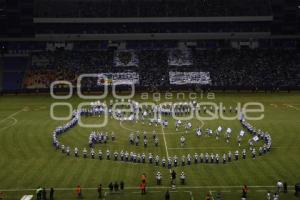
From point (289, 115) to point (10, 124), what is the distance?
33.8m

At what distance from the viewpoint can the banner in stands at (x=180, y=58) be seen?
92.1m

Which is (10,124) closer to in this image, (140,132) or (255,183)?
(140,132)

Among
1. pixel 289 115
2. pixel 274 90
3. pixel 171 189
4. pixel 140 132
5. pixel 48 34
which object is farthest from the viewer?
pixel 48 34

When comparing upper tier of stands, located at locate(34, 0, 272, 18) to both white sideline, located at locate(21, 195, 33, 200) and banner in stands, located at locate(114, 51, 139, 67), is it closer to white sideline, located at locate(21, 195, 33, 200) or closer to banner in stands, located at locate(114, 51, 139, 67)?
banner in stands, located at locate(114, 51, 139, 67)

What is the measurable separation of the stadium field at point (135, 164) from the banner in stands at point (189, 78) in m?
25.5

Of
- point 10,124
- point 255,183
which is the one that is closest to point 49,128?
point 10,124

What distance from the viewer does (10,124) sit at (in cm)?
5653

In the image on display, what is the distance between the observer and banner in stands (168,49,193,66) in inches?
3625

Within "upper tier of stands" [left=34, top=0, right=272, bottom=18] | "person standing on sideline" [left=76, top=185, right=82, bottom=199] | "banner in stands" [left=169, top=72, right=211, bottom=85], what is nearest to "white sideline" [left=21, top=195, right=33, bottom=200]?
"person standing on sideline" [left=76, top=185, right=82, bottom=199]

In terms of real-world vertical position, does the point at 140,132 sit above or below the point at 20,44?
below

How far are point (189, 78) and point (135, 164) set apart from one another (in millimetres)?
48744

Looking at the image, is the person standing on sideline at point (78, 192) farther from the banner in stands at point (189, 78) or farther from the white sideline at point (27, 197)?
the banner in stands at point (189, 78)

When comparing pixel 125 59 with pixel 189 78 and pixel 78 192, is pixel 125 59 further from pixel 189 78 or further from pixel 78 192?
pixel 78 192

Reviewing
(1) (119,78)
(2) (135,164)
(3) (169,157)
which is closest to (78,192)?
(2) (135,164)
